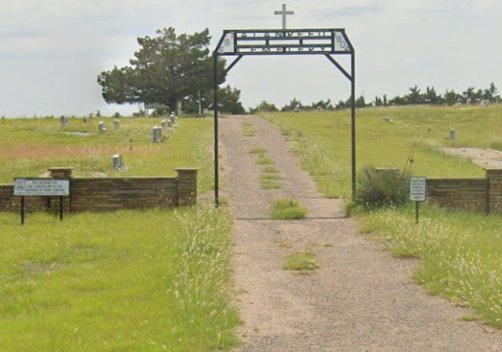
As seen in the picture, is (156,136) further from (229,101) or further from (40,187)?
(229,101)

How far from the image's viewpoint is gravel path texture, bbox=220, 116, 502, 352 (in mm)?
7145

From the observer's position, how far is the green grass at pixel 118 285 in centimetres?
707

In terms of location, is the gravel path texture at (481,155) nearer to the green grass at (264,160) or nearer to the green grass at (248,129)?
the green grass at (264,160)

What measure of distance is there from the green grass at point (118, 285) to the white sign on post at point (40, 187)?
573 mm

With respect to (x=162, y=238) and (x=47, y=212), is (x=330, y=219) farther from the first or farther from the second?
(x=47, y=212)

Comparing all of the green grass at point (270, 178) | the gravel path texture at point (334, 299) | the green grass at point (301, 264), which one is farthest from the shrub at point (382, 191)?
the green grass at point (301, 264)

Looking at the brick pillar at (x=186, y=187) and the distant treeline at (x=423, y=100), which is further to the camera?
the distant treeline at (x=423, y=100)

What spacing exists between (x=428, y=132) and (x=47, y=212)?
31.6m

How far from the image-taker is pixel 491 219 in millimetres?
15586

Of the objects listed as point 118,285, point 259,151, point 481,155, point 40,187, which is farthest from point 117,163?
point 118,285

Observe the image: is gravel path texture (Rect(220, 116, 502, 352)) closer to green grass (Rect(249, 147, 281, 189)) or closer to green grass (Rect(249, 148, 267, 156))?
green grass (Rect(249, 147, 281, 189))

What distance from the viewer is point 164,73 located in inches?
2717

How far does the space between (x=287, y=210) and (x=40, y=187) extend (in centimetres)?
446

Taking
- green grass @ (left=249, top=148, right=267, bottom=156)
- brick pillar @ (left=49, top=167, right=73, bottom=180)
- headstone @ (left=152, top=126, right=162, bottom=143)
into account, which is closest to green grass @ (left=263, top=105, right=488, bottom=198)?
green grass @ (left=249, top=148, right=267, bottom=156)
